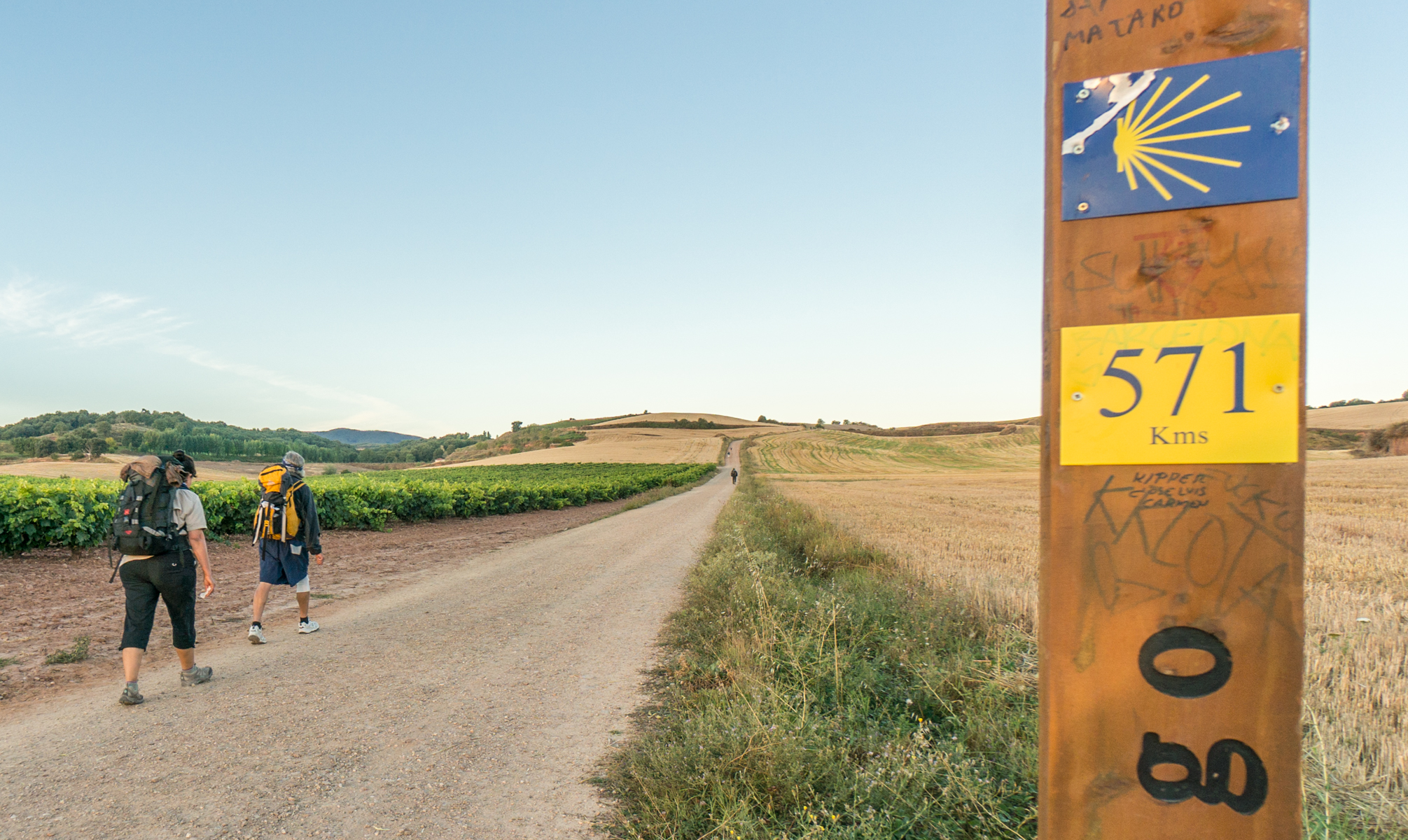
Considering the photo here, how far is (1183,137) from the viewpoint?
58.3 inches

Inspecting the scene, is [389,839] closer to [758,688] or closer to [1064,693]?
[758,688]

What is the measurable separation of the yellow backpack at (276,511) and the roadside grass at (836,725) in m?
4.50

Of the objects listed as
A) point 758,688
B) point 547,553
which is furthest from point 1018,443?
point 758,688

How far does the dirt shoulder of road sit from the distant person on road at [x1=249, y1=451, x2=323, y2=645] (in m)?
0.72

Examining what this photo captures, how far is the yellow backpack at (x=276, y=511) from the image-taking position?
7422mm

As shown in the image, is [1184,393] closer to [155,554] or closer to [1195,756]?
[1195,756]

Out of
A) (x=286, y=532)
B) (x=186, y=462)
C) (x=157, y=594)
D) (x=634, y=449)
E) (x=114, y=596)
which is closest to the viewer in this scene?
(x=157, y=594)

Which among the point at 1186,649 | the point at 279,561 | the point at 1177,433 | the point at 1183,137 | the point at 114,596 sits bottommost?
the point at 114,596

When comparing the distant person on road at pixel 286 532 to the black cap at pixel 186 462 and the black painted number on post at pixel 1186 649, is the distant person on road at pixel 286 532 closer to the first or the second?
the black cap at pixel 186 462

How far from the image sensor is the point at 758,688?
4.38 metres

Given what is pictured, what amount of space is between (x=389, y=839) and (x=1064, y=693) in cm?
344

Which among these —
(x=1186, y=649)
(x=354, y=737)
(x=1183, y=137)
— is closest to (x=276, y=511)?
(x=354, y=737)

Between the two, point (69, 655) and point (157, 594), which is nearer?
point (157, 594)

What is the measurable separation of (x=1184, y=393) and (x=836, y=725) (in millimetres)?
3071
